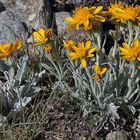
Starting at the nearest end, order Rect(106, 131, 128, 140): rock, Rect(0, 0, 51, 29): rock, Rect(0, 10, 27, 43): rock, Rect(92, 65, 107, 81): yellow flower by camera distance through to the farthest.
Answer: Rect(92, 65, 107, 81): yellow flower < Rect(106, 131, 128, 140): rock < Rect(0, 10, 27, 43): rock < Rect(0, 0, 51, 29): rock

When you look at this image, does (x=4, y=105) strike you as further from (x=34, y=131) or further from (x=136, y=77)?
(x=136, y=77)

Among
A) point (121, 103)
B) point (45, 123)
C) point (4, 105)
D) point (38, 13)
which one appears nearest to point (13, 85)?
point (4, 105)

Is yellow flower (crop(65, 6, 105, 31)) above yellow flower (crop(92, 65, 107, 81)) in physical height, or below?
above

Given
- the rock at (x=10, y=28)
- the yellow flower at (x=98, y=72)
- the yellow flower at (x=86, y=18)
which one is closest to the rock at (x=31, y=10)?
the rock at (x=10, y=28)

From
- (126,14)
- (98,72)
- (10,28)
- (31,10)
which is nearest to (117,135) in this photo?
(98,72)

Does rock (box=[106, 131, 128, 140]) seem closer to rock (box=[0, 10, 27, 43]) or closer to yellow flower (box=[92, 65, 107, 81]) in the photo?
yellow flower (box=[92, 65, 107, 81])

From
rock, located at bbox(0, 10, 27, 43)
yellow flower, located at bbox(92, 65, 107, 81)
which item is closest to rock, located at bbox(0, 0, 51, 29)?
rock, located at bbox(0, 10, 27, 43)

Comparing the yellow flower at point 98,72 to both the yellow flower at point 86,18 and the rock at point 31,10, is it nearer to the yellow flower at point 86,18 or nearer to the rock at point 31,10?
the yellow flower at point 86,18
